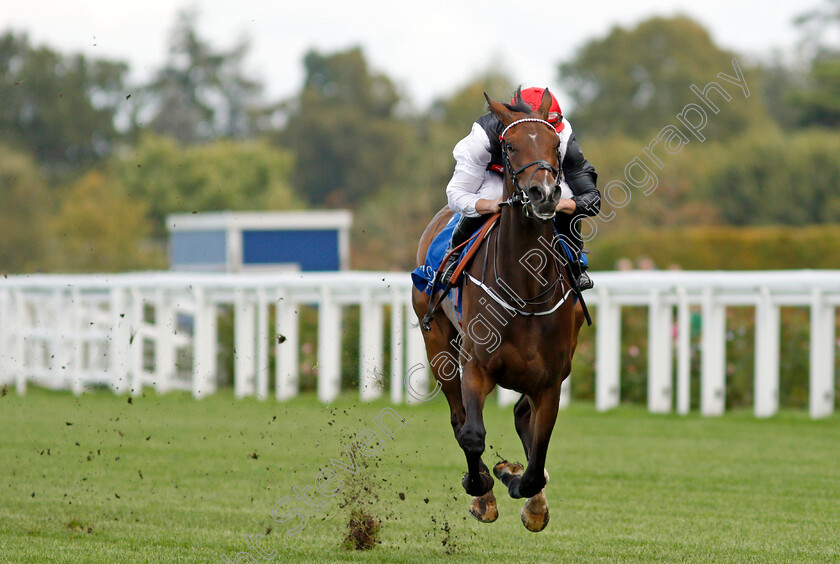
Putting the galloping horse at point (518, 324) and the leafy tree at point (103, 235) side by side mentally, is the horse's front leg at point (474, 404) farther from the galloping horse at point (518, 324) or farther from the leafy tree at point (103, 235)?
the leafy tree at point (103, 235)

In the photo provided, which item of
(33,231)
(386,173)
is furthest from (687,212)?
(386,173)

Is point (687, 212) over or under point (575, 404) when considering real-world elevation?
over

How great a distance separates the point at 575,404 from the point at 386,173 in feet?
144

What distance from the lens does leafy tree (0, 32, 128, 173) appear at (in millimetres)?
50688

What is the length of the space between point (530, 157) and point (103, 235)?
3047 cm

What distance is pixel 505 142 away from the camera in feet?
17.0

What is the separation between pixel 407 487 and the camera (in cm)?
776

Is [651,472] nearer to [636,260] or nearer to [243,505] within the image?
[243,505]

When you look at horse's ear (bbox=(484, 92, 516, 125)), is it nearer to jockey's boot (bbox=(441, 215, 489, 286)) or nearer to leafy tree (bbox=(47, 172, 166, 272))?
jockey's boot (bbox=(441, 215, 489, 286))

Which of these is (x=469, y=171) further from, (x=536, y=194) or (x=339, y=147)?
(x=339, y=147)

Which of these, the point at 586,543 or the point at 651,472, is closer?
the point at 586,543

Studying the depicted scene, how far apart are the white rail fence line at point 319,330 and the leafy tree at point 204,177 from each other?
85.1ft

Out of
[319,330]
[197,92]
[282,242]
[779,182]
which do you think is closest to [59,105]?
[197,92]

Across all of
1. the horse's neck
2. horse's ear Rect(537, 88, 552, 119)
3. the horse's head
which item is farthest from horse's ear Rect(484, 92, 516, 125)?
the horse's neck
